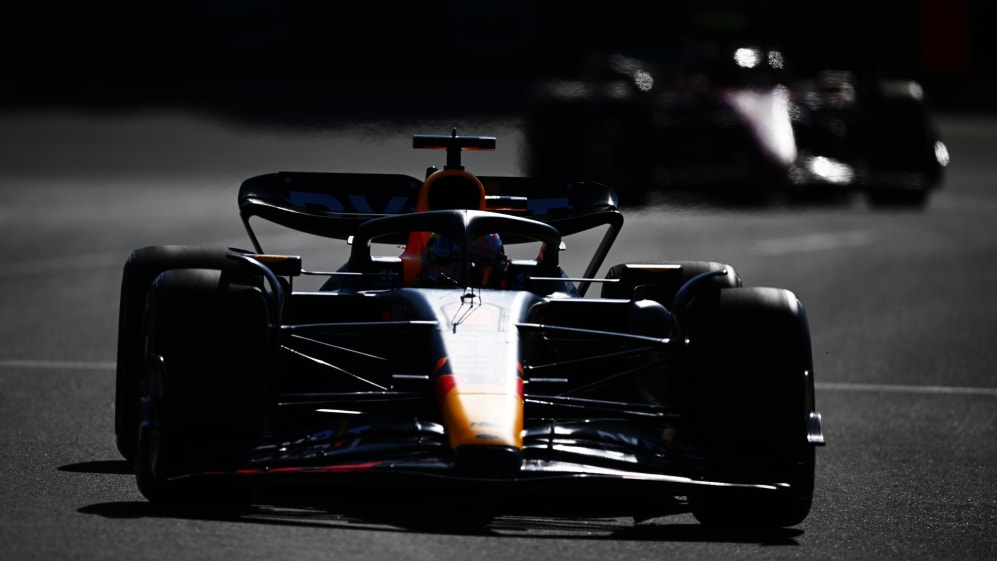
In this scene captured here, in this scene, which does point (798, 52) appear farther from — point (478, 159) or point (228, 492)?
point (228, 492)

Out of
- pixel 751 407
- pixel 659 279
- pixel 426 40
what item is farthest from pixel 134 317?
pixel 426 40

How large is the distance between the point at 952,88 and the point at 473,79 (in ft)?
28.8

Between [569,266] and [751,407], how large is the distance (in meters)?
9.66

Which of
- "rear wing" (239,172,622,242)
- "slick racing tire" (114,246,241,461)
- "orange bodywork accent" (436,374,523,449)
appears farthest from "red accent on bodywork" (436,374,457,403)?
"rear wing" (239,172,622,242)

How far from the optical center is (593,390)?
7141mm

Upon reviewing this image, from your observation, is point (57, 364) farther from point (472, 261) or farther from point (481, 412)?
point (481, 412)

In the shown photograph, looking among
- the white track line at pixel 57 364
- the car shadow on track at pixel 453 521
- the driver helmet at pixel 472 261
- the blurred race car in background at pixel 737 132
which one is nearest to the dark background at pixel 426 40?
the blurred race car in background at pixel 737 132

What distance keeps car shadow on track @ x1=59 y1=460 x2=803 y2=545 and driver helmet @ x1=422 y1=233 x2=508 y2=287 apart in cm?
135

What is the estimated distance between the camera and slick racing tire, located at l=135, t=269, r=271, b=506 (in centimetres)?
598

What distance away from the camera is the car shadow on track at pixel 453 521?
5777 millimetres

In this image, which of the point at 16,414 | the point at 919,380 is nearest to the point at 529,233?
the point at 16,414

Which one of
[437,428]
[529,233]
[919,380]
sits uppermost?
[529,233]

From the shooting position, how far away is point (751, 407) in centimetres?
614

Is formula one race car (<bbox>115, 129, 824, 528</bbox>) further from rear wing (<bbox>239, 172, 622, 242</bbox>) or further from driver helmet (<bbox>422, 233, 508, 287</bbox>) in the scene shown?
rear wing (<bbox>239, 172, 622, 242</bbox>)
